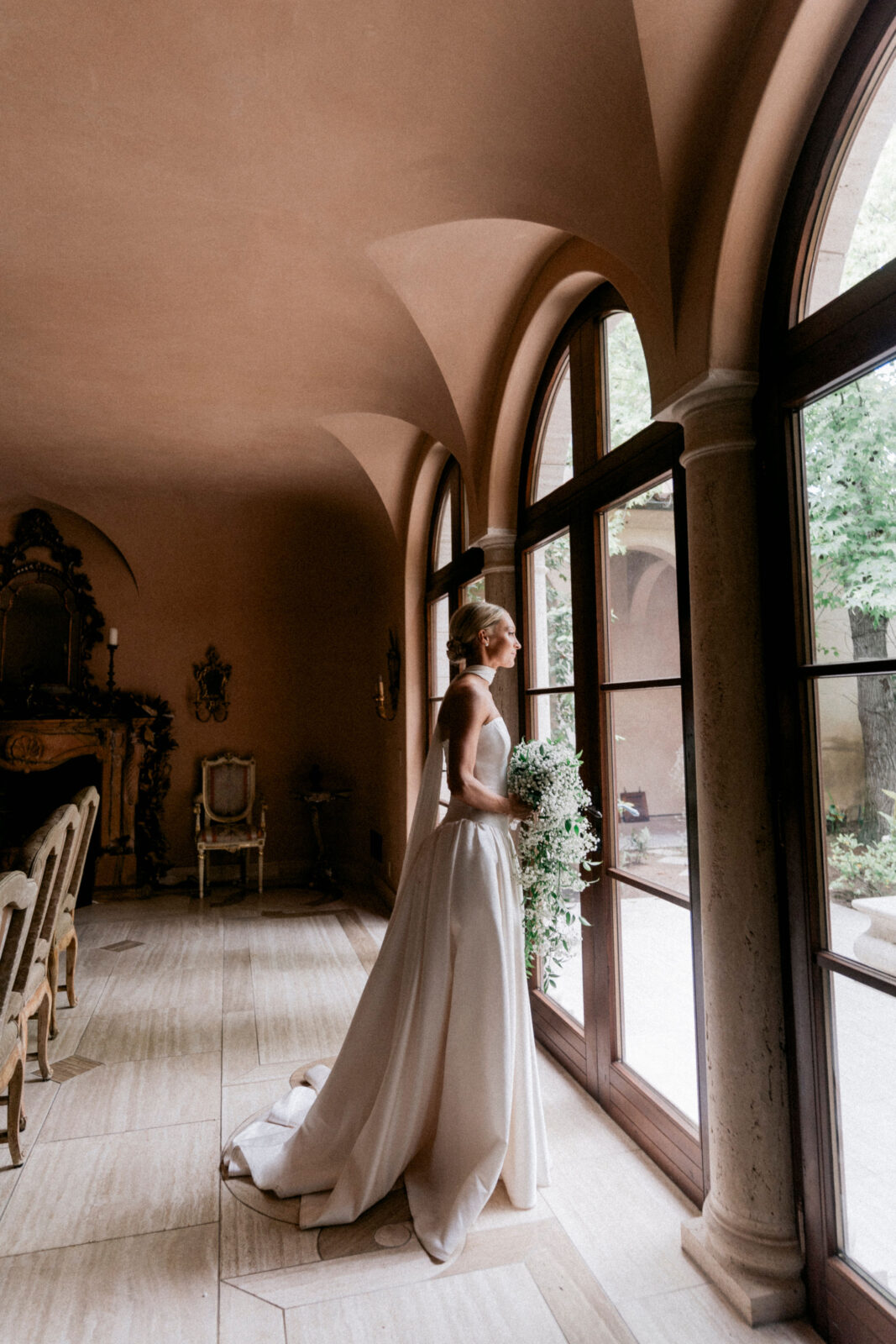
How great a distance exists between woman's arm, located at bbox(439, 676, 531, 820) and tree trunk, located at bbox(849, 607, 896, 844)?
1018mm

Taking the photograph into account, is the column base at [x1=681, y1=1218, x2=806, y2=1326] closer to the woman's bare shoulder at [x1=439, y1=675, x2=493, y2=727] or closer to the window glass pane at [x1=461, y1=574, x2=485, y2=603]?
the woman's bare shoulder at [x1=439, y1=675, x2=493, y2=727]

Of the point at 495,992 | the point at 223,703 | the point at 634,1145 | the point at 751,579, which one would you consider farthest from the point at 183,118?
the point at 223,703

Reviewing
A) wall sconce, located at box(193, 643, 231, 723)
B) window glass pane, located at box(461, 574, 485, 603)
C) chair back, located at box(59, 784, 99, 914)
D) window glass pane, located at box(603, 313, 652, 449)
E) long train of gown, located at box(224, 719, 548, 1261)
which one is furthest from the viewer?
wall sconce, located at box(193, 643, 231, 723)

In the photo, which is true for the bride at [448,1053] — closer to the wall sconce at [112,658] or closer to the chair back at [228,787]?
the chair back at [228,787]

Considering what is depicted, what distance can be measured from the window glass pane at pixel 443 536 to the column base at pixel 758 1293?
439cm

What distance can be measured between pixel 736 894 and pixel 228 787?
19.8ft

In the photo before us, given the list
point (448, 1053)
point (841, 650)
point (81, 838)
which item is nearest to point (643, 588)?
point (841, 650)

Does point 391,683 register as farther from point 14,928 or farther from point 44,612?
point 14,928

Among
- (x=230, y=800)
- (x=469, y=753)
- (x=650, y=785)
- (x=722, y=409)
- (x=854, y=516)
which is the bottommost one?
(x=230, y=800)

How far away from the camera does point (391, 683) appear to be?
6.77m

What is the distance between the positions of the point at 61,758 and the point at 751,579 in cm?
643

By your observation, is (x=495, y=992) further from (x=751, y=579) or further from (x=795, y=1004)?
(x=751, y=579)

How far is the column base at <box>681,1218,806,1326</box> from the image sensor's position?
1944 mm

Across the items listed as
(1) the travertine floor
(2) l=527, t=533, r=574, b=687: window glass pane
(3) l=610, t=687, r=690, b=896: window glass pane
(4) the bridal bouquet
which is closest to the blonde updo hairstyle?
(4) the bridal bouquet
